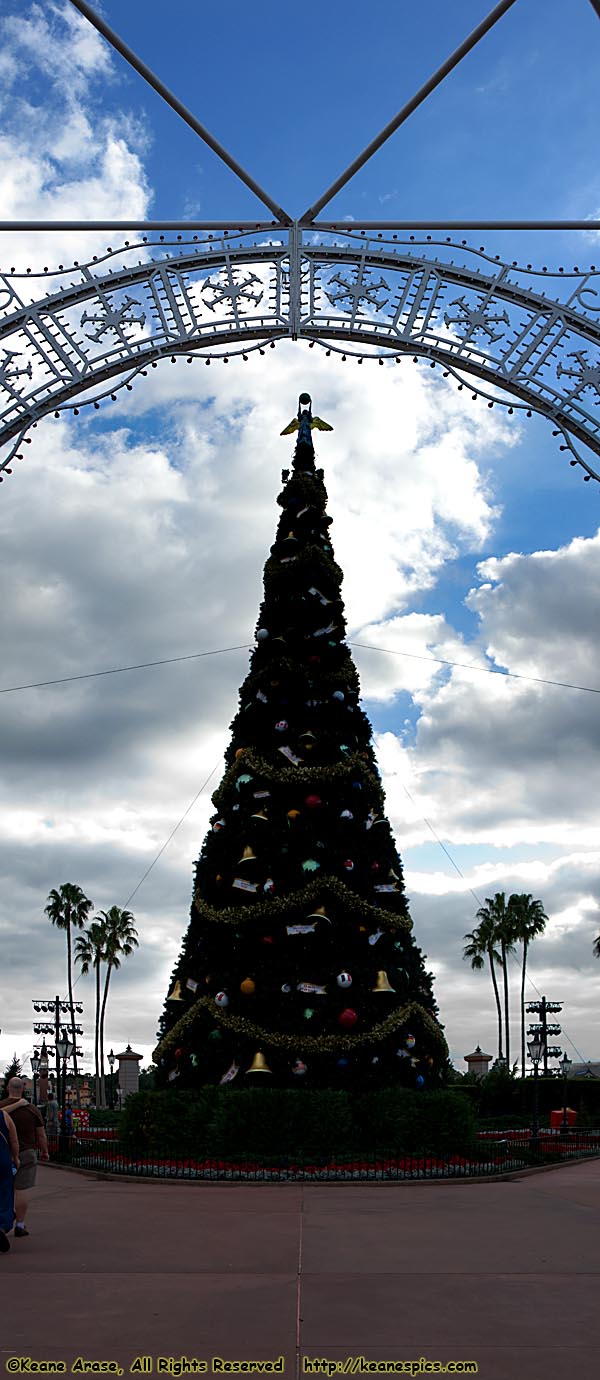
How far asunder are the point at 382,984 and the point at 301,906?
64.8 inches

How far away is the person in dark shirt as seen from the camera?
9.02 m

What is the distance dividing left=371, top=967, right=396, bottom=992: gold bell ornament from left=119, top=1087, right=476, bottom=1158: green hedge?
4.73 feet

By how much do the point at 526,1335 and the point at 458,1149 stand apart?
11.0m

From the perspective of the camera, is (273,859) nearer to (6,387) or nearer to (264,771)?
(264,771)

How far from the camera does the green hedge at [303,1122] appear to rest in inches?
614

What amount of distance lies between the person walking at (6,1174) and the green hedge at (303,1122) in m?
7.37

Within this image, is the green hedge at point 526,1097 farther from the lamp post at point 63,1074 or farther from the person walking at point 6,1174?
the person walking at point 6,1174

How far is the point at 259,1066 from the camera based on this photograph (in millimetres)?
16359

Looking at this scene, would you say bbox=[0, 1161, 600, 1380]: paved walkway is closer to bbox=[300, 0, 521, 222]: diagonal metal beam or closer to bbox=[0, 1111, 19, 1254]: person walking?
bbox=[0, 1111, 19, 1254]: person walking

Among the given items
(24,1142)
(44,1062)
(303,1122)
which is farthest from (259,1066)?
(44,1062)

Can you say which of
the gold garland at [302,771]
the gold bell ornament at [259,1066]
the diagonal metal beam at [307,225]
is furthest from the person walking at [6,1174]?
the gold garland at [302,771]

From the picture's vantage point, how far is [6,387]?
352 inches

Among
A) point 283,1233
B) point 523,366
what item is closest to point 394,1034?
point 283,1233

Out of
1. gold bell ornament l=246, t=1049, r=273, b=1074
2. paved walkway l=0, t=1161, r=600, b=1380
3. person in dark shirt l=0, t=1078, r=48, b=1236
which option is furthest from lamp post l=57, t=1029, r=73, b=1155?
person in dark shirt l=0, t=1078, r=48, b=1236
